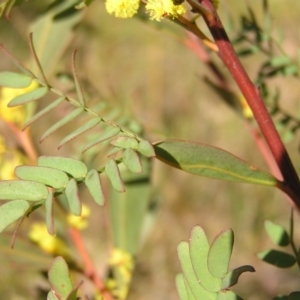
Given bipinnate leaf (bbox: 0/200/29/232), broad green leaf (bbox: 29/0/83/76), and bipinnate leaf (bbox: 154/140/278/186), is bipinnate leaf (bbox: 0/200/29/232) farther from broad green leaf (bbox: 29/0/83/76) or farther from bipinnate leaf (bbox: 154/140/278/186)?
broad green leaf (bbox: 29/0/83/76)

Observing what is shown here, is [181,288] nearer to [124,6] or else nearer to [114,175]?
[114,175]

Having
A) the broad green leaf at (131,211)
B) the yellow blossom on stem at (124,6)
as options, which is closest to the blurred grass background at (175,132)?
the broad green leaf at (131,211)

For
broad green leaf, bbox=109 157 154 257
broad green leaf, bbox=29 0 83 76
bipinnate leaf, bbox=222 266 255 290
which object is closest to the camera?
bipinnate leaf, bbox=222 266 255 290

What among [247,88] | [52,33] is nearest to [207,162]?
[247,88]

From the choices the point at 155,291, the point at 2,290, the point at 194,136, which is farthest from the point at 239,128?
the point at 2,290

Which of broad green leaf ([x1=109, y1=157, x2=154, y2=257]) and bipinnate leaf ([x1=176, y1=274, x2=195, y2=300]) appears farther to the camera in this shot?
broad green leaf ([x1=109, y1=157, x2=154, y2=257])

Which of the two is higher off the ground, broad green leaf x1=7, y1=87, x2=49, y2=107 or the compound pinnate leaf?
broad green leaf x1=7, y1=87, x2=49, y2=107

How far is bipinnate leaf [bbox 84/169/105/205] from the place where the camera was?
0.51 metres

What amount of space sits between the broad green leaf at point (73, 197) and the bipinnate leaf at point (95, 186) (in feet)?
0.04

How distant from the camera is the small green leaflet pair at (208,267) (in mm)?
486

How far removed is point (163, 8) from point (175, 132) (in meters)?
2.22

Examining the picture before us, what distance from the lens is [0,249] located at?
0.97 m

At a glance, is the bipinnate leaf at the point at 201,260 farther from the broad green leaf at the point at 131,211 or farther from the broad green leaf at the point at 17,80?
the broad green leaf at the point at 131,211

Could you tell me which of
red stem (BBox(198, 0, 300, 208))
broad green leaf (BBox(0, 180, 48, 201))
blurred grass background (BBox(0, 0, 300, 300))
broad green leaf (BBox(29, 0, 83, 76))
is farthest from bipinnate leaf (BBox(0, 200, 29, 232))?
blurred grass background (BBox(0, 0, 300, 300))
